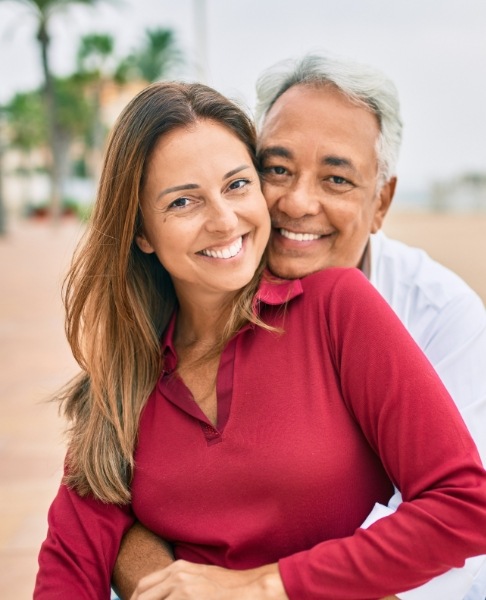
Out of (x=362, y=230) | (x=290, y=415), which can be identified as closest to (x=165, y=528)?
(x=290, y=415)

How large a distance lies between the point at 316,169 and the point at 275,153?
0.44 ft

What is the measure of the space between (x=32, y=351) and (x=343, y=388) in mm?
6479

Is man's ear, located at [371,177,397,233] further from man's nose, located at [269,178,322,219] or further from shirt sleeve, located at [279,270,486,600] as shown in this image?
shirt sleeve, located at [279,270,486,600]

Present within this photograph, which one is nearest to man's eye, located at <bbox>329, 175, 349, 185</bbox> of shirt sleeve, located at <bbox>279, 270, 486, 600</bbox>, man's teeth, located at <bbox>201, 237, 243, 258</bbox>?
man's teeth, located at <bbox>201, 237, 243, 258</bbox>

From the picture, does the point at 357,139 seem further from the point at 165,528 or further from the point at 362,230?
the point at 165,528

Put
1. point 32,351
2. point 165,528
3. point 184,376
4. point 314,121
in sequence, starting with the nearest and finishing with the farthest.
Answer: point 165,528, point 184,376, point 314,121, point 32,351

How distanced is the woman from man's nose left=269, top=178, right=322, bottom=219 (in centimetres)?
22

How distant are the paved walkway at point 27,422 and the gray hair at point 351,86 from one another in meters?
0.78

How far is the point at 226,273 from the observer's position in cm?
206

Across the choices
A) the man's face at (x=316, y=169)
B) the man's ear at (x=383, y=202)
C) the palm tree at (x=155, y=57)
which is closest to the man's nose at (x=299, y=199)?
the man's face at (x=316, y=169)

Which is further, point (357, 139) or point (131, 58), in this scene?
point (131, 58)

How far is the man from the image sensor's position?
2.36 meters

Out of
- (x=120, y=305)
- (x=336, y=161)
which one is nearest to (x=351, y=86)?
(x=336, y=161)

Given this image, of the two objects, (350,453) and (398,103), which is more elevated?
(398,103)
